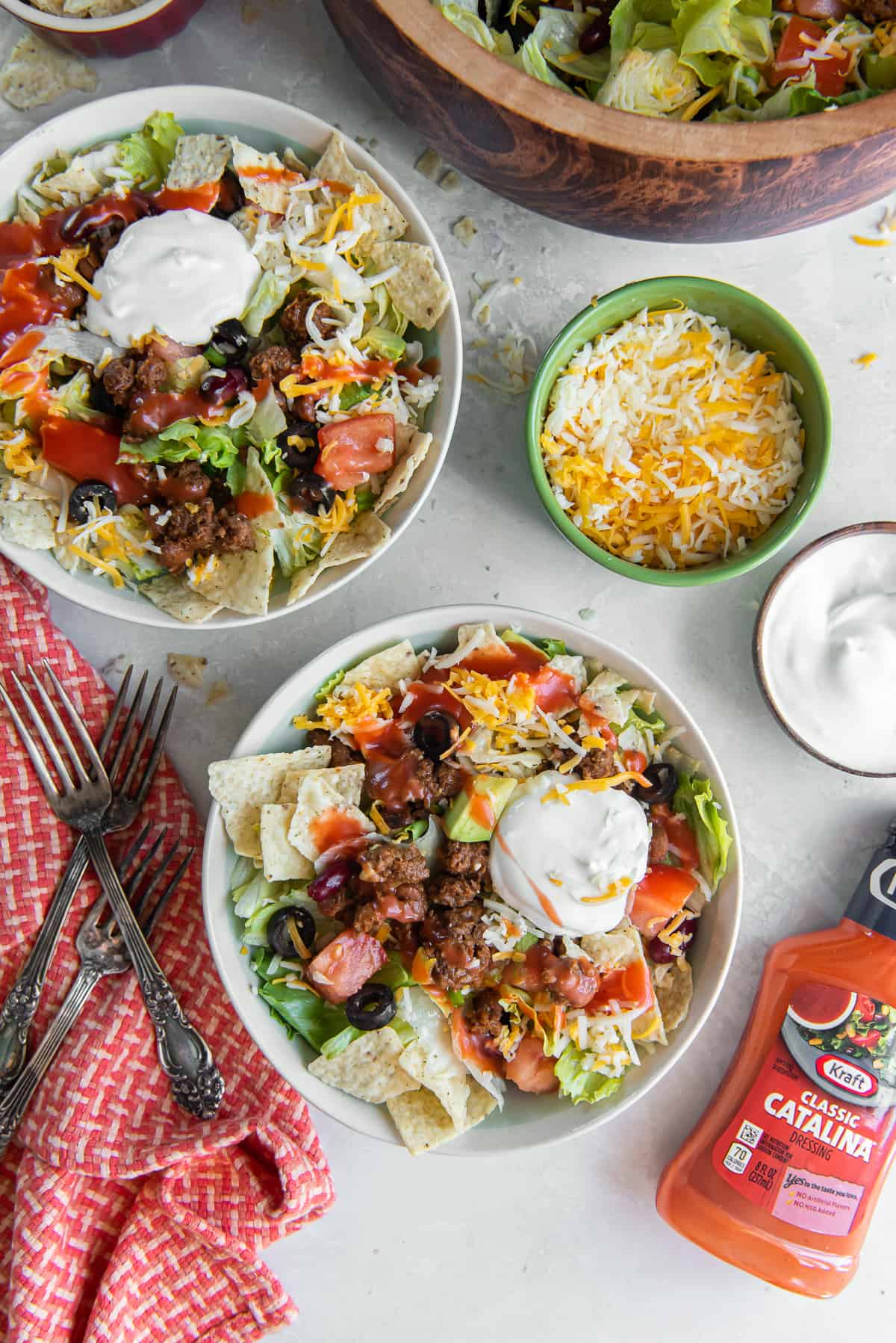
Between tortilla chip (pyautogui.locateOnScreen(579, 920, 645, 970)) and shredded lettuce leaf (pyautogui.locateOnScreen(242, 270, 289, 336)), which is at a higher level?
shredded lettuce leaf (pyautogui.locateOnScreen(242, 270, 289, 336))

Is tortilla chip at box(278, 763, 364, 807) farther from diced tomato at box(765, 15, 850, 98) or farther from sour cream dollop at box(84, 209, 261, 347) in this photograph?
diced tomato at box(765, 15, 850, 98)

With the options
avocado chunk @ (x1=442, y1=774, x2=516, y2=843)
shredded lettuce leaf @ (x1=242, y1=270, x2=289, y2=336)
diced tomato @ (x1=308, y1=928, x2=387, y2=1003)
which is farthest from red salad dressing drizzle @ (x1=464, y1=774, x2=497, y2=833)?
shredded lettuce leaf @ (x1=242, y1=270, x2=289, y2=336)

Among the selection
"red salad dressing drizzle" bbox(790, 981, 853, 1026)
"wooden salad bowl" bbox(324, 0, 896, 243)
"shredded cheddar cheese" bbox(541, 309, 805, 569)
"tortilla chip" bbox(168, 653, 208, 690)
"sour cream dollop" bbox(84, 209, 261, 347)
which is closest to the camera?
"wooden salad bowl" bbox(324, 0, 896, 243)

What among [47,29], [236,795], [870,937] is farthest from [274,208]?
[870,937]

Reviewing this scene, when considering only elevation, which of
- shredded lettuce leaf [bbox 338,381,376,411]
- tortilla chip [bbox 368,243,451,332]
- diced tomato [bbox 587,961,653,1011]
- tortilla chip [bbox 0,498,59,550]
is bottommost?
diced tomato [bbox 587,961,653,1011]

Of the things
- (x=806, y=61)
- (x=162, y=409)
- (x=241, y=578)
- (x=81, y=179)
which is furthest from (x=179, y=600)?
(x=806, y=61)

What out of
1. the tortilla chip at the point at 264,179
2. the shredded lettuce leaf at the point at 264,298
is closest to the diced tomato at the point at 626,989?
the shredded lettuce leaf at the point at 264,298
